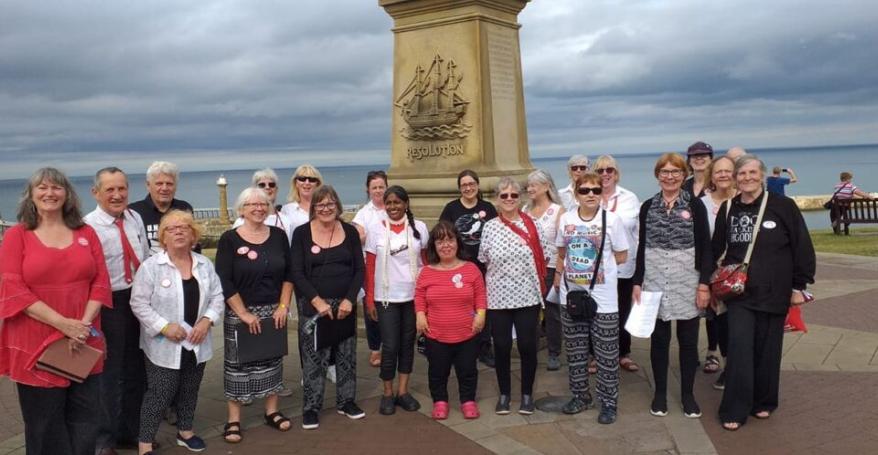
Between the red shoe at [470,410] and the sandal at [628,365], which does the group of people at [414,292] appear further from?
the sandal at [628,365]

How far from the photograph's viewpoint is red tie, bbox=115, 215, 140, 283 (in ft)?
14.9

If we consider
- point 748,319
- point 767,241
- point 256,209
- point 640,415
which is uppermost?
point 256,209

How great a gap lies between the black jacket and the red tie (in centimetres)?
383

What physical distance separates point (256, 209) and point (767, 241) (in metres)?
3.28

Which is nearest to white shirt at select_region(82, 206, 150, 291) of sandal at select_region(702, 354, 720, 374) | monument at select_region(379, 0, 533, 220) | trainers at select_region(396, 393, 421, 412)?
trainers at select_region(396, 393, 421, 412)

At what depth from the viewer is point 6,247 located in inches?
150

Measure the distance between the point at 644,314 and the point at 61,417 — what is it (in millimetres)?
3540

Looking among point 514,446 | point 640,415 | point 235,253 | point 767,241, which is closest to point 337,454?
point 514,446

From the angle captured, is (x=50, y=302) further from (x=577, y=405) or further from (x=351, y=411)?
(x=577, y=405)

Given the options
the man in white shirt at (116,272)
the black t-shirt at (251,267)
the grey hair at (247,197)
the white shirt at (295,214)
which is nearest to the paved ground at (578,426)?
the man in white shirt at (116,272)

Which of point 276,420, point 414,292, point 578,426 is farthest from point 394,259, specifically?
point 578,426

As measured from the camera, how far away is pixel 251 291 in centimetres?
487

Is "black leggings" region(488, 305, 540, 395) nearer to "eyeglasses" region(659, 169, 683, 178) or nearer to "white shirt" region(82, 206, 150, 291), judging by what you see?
"eyeglasses" region(659, 169, 683, 178)

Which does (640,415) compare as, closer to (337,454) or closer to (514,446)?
(514,446)
